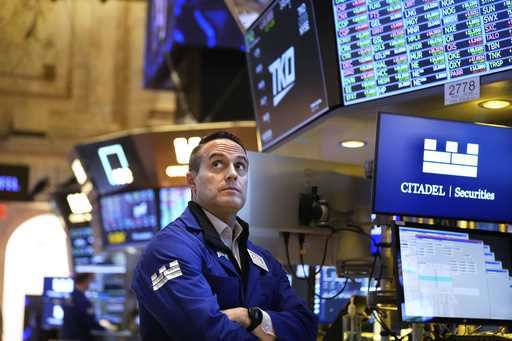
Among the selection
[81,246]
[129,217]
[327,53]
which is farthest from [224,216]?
[81,246]

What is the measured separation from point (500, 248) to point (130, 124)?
37.5 feet

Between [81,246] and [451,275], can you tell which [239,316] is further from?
[81,246]

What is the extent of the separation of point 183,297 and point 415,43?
6.29 ft

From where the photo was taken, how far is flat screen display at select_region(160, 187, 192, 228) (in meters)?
8.84

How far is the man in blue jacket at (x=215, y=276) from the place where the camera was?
9.59 feet

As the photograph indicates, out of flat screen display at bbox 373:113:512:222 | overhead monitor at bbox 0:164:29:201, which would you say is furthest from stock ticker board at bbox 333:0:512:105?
overhead monitor at bbox 0:164:29:201

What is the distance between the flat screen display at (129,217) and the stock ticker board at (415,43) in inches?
187

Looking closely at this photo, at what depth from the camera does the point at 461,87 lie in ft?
13.0

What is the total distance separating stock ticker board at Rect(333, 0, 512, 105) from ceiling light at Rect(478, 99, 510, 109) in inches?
9.0

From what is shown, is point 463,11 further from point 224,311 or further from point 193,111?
point 193,111

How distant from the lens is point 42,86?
14008 millimetres

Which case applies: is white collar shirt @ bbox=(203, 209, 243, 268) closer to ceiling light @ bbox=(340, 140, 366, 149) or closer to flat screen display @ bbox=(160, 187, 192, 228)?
ceiling light @ bbox=(340, 140, 366, 149)

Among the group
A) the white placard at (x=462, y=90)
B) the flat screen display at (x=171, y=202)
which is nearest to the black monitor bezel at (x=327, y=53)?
the white placard at (x=462, y=90)

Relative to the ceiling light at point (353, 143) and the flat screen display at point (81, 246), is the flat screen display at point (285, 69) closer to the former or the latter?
the ceiling light at point (353, 143)
